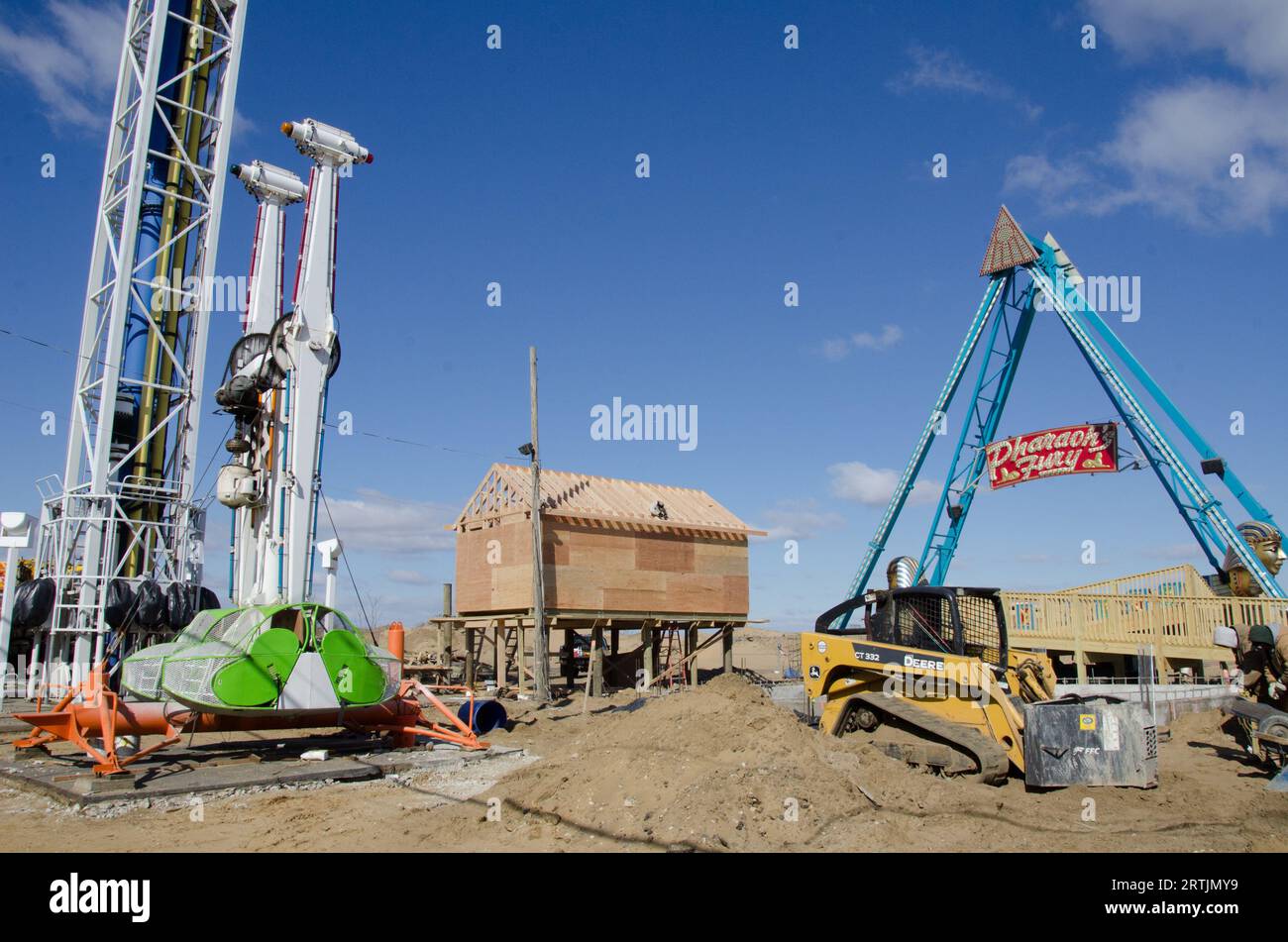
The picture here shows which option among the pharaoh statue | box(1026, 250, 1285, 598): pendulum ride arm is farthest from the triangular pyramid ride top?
the pharaoh statue

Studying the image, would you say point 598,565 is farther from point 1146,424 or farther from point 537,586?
point 1146,424

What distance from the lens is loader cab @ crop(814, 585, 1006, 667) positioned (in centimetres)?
1088

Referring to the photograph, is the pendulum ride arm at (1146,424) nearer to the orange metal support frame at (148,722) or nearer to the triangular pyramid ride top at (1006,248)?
the triangular pyramid ride top at (1006,248)

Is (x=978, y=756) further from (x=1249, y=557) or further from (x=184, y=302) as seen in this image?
(x=184, y=302)

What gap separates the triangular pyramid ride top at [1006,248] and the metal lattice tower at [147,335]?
960 inches

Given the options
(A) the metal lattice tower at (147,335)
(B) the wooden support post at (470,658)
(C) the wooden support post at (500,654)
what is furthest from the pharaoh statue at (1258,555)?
(A) the metal lattice tower at (147,335)

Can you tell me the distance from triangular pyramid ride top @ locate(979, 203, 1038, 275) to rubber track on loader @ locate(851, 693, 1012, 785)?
76.1 feet

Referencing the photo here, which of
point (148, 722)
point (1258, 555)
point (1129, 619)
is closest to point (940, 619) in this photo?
point (148, 722)

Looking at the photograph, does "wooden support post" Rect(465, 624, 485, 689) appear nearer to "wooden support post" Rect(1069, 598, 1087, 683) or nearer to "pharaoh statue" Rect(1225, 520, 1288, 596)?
"wooden support post" Rect(1069, 598, 1087, 683)

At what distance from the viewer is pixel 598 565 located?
25.6 metres

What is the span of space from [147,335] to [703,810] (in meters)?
23.4

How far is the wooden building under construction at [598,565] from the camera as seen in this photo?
24719 mm

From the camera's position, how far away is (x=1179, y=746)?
13562 mm
